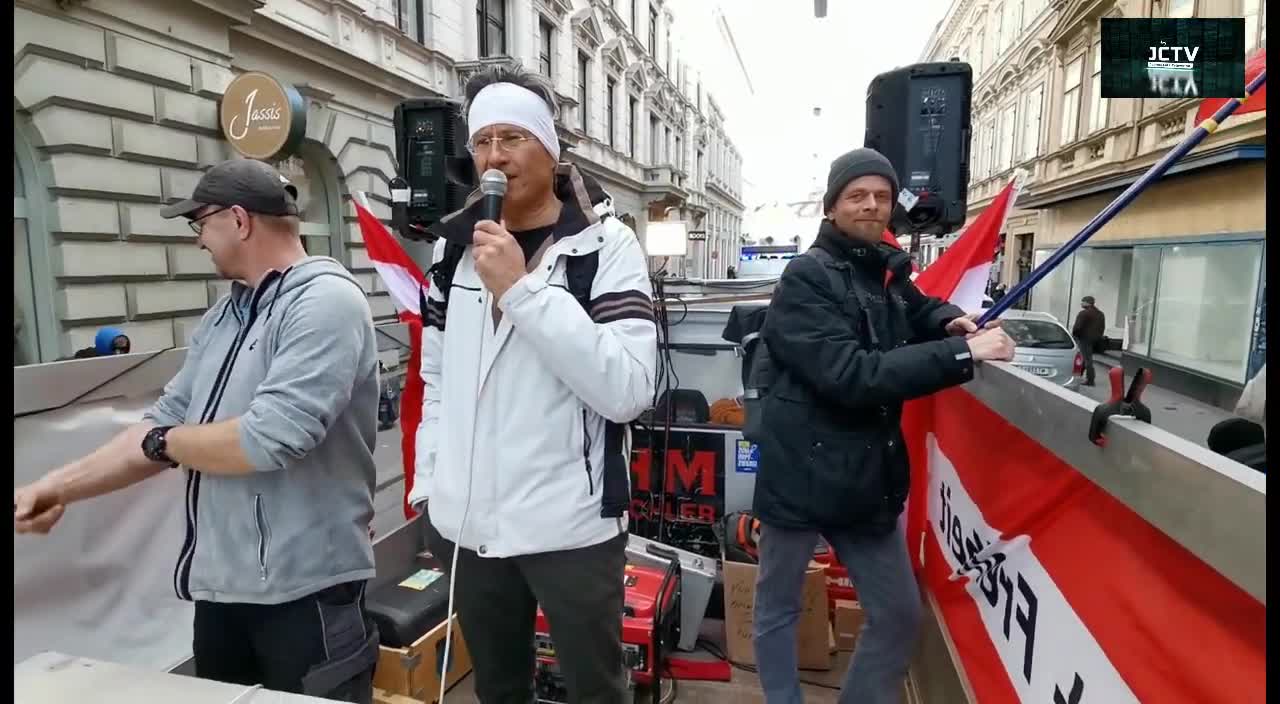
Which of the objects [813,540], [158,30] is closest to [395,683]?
[813,540]

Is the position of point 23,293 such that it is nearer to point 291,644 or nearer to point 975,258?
point 291,644

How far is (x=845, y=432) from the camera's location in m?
1.87

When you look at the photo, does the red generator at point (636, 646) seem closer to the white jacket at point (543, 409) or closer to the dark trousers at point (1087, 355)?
the white jacket at point (543, 409)

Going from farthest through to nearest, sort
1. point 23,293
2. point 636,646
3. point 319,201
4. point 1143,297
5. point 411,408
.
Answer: point 1143,297, point 319,201, point 23,293, point 411,408, point 636,646

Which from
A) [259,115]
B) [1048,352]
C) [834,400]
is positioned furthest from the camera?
[1048,352]

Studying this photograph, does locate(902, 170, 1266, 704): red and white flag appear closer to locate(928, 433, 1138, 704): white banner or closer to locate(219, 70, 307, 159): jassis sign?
locate(928, 433, 1138, 704): white banner

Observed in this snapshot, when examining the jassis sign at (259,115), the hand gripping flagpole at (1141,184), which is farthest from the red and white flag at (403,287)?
the jassis sign at (259,115)

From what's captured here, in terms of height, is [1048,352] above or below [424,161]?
below

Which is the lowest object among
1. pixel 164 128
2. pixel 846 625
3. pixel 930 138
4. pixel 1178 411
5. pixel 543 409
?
pixel 1178 411

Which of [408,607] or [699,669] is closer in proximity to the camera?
[408,607]

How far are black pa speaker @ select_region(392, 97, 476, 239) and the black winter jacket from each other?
10.0ft

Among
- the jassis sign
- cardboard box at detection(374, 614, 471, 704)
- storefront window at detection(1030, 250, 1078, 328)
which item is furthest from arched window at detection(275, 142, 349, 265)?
storefront window at detection(1030, 250, 1078, 328)

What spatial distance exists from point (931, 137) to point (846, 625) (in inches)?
96.5

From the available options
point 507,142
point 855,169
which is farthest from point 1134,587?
point 507,142
